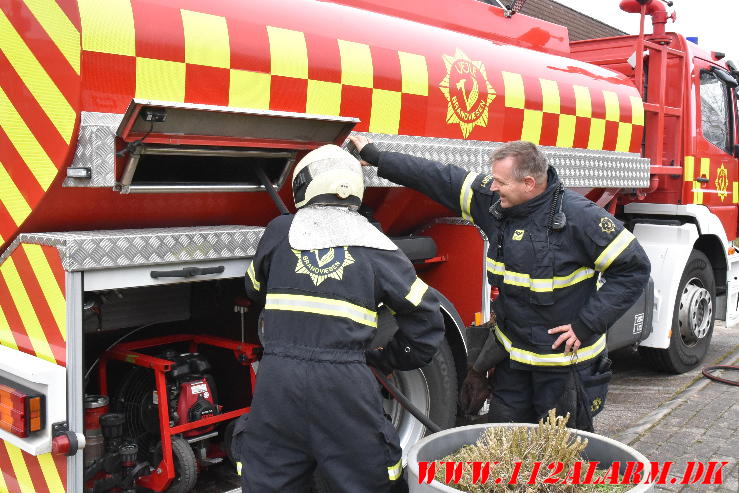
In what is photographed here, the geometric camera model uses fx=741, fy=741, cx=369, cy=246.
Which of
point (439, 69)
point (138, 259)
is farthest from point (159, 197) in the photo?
point (439, 69)

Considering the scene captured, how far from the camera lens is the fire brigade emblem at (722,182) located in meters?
6.14

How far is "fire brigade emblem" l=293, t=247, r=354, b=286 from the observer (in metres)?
2.35

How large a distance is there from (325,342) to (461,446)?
2.21ft

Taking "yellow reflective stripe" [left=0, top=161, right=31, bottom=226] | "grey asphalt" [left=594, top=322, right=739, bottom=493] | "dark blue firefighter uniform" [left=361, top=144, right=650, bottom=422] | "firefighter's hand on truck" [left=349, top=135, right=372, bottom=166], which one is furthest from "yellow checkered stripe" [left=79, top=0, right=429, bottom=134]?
"grey asphalt" [left=594, top=322, right=739, bottom=493]

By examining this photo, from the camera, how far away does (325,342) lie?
2.31m

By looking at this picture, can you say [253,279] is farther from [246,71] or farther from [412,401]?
[412,401]

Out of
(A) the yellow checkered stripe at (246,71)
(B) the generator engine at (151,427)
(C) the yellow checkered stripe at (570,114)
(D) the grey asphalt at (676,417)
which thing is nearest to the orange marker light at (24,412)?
(B) the generator engine at (151,427)

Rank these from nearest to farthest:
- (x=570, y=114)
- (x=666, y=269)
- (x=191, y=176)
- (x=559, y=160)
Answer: (x=191, y=176)
(x=559, y=160)
(x=570, y=114)
(x=666, y=269)

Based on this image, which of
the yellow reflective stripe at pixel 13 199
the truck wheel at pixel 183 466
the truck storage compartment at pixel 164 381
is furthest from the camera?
the truck wheel at pixel 183 466

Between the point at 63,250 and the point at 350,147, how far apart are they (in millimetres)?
1275

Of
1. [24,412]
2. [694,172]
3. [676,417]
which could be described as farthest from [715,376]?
[24,412]

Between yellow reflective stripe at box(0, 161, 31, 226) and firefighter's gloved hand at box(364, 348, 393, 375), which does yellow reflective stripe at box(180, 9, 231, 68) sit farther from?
firefighter's gloved hand at box(364, 348, 393, 375)

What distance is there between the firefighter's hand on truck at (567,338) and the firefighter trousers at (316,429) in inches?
36.2

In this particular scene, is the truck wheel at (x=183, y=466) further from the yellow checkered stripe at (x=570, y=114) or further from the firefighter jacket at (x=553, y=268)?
the yellow checkered stripe at (x=570, y=114)
